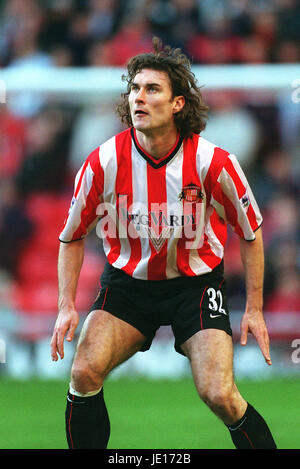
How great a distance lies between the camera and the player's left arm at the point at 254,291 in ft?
15.2

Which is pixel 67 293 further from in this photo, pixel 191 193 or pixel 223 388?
pixel 223 388

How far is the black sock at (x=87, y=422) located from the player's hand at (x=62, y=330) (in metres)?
0.23

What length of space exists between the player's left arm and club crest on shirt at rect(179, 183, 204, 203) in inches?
13.3

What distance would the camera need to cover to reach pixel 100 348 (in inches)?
174

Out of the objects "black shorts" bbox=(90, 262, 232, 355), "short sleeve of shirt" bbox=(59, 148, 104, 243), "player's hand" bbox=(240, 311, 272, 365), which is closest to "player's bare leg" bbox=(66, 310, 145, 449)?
"black shorts" bbox=(90, 262, 232, 355)

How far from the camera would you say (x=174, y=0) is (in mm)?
9695

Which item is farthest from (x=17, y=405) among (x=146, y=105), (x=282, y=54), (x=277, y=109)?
(x=282, y=54)

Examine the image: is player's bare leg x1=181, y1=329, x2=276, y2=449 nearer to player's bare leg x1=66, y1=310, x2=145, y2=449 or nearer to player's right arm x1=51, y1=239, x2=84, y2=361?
player's bare leg x1=66, y1=310, x2=145, y2=449

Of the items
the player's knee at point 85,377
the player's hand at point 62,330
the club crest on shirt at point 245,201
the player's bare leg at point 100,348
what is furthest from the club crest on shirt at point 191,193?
the player's knee at point 85,377

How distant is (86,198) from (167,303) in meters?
0.66

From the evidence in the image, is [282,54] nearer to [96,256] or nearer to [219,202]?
[96,256]

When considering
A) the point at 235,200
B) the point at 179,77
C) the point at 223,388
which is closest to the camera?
the point at 223,388

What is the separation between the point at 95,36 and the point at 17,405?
166 inches

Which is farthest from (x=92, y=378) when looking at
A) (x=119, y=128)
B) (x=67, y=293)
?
(x=119, y=128)
